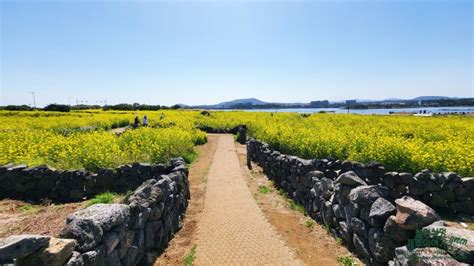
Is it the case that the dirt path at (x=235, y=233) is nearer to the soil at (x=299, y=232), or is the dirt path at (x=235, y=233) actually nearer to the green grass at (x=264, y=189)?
the soil at (x=299, y=232)

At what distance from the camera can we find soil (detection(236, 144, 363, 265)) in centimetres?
593

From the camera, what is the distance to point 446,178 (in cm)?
789

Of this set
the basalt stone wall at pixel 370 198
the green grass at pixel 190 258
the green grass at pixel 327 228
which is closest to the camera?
the basalt stone wall at pixel 370 198

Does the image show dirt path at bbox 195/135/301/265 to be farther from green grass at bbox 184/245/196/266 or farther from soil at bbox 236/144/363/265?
soil at bbox 236/144/363/265

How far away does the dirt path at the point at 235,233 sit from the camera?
579 cm

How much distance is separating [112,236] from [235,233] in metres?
3.26

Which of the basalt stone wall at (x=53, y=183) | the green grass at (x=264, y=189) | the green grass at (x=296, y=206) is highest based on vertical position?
the basalt stone wall at (x=53, y=183)

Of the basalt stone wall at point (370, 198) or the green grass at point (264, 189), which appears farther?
the green grass at point (264, 189)

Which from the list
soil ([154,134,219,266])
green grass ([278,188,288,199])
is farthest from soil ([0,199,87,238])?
green grass ([278,188,288,199])

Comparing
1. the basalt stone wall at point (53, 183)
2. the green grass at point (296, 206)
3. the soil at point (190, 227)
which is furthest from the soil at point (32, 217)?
the green grass at point (296, 206)

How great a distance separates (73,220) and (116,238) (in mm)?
733

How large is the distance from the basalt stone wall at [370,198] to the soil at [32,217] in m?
6.11

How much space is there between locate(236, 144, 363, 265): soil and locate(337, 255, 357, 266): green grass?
6 cm

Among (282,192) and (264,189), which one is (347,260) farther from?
(264,189)
